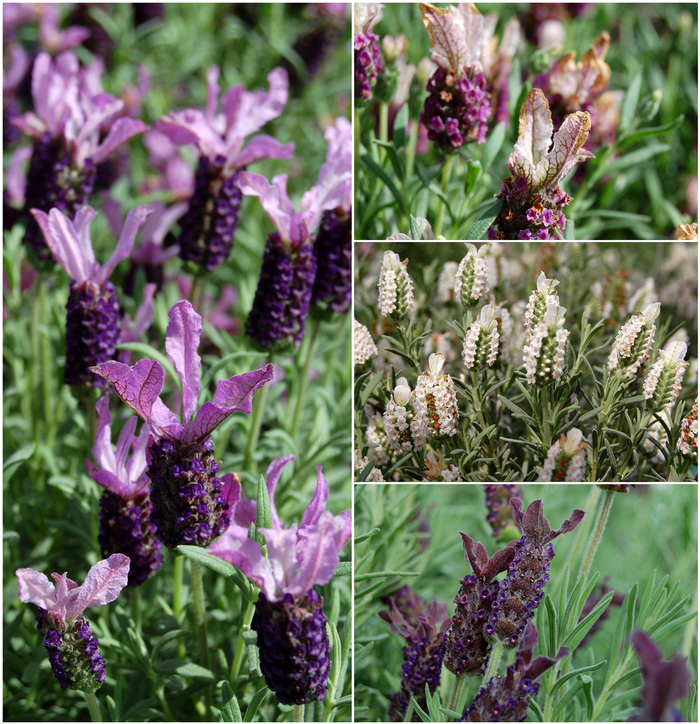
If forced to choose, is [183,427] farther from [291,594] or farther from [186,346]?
[291,594]

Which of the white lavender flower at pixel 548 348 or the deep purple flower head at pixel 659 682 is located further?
the white lavender flower at pixel 548 348

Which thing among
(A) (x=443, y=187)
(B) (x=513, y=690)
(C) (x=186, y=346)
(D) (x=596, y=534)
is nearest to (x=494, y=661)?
(B) (x=513, y=690)

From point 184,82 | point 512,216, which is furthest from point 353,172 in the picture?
point 184,82

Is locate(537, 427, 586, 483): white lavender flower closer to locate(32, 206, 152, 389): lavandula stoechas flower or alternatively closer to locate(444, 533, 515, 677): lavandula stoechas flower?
locate(444, 533, 515, 677): lavandula stoechas flower

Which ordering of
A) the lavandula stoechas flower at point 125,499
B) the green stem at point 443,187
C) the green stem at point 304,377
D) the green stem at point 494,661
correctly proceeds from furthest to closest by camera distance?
the green stem at point 304,377
the green stem at point 443,187
the lavandula stoechas flower at point 125,499
the green stem at point 494,661

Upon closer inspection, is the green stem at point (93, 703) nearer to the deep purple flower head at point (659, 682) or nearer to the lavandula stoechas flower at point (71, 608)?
the lavandula stoechas flower at point (71, 608)

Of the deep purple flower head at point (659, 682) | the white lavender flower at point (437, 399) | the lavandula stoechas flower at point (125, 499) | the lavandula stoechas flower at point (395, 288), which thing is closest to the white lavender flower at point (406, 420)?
the white lavender flower at point (437, 399)

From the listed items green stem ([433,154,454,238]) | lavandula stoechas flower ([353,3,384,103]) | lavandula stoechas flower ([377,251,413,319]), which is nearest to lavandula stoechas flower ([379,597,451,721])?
lavandula stoechas flower ([377,251,413,319])
